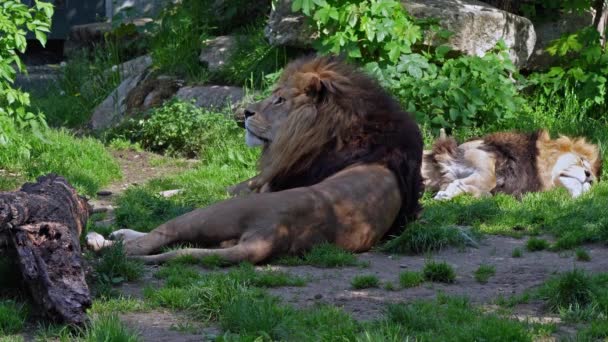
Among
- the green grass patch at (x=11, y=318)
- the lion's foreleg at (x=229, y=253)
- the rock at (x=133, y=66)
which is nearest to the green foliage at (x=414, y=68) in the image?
the rock at (x=133, y=66)

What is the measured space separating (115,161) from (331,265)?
4852 millimetres

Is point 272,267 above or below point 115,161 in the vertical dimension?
above

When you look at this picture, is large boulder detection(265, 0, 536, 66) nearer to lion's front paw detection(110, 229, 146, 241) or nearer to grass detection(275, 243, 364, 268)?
lion's front paw detection(110, 229, 146, 241)

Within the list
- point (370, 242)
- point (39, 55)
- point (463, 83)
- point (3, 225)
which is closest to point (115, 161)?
point (463, 83)

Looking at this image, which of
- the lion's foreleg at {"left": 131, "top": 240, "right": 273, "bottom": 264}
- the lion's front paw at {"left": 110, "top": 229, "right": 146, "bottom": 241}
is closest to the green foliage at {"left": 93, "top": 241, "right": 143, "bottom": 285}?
the lion's foreleg at {"left": 131, "top": 240, "right": 273, "bottom": 264}

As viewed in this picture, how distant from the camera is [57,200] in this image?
5410mm

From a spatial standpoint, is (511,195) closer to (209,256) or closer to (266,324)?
(209,256)

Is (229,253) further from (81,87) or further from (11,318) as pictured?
(81,87)

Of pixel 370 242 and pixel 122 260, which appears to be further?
pixel 370 242

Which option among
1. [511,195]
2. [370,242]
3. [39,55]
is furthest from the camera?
[39,55]

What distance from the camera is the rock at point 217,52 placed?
42.1ft

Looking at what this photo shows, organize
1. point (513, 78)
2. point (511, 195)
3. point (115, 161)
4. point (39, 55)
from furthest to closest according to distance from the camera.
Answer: point (39, 55), point (513, 78), point (115, 161), point (511, 195)

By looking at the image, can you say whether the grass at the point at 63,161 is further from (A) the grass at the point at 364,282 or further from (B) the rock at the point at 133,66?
(A) the grass at the point at 364,282

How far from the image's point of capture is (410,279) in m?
5.70
